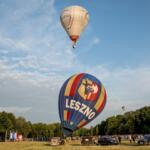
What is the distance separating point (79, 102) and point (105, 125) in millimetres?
143744

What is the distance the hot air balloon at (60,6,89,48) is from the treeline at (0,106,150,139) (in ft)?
101

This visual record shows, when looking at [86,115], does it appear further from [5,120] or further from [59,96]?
[5,120]

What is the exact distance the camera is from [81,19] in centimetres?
4122

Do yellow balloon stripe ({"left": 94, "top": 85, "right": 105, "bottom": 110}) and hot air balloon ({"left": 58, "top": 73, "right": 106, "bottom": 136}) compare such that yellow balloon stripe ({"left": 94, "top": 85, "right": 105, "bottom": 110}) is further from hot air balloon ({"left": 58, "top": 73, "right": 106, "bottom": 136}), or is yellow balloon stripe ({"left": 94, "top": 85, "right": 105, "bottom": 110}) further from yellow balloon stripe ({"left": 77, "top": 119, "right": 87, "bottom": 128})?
yellow balloon stripe ({"left": 77, "top": 119, "right": 87, "bottom": 128})

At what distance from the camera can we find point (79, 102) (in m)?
40.9

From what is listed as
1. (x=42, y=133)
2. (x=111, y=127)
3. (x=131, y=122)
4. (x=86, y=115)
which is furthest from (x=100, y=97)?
(x=42, y=133)

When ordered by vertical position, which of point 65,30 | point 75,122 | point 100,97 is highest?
point 65,30

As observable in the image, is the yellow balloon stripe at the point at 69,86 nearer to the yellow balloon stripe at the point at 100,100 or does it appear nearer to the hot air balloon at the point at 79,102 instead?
the hot air balloon at the point at 79,102

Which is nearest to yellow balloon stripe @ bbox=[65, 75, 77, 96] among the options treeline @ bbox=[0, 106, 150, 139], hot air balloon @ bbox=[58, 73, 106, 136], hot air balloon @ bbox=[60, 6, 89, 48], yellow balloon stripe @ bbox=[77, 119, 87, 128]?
hot air balloon @ bbox=[58, 73, 106, 136]

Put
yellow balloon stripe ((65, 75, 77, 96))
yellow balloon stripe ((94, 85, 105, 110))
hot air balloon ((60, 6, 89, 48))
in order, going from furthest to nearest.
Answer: yellow balloon stripe ((94, 85, 105, 110))
yellow balloon stripe ((65, 75, 77, 96))
hot air balloon ((60, 6, 89, 48))

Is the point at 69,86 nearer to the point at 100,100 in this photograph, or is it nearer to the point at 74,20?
the point at 100,100

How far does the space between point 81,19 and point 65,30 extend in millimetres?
2632

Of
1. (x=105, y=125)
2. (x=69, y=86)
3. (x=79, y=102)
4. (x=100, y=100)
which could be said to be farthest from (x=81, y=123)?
(x=105, y=125)

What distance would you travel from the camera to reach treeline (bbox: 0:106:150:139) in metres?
113
